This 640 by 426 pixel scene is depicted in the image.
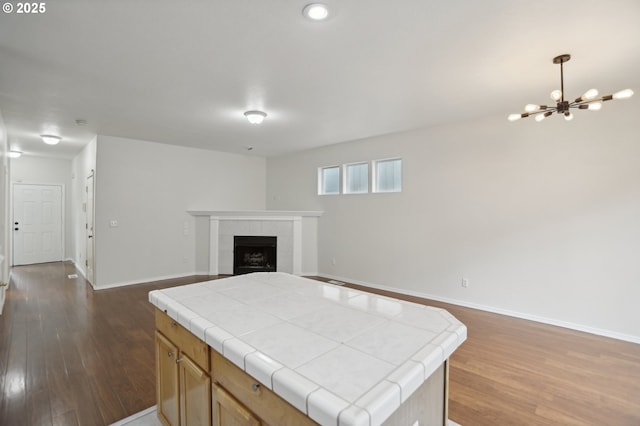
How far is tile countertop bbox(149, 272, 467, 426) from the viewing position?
0.84 meters

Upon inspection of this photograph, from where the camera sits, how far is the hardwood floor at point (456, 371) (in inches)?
82.8

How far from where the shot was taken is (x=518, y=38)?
222cm

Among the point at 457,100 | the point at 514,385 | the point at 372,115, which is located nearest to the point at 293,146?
the point at 372,115

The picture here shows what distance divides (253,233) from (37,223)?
5.50 m

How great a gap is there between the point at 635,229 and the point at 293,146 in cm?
499

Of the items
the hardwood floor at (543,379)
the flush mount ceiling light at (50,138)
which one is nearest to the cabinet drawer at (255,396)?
the hardwood floor at (543,379)

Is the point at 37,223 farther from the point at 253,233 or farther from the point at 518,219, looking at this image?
the point at 518,219

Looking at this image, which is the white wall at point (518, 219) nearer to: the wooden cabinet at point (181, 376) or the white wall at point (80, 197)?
the wooden cabinet at point (181, 376)

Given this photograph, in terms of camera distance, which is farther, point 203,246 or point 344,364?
point 203,246

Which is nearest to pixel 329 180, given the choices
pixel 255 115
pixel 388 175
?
pixel 388 175

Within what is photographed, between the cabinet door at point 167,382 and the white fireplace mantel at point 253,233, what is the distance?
4302 mm

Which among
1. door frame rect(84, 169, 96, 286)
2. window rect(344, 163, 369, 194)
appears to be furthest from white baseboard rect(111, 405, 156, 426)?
window rect(344, 163, 369, 194)

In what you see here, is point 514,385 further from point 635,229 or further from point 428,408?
point 635,229

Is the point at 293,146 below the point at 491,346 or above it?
above
